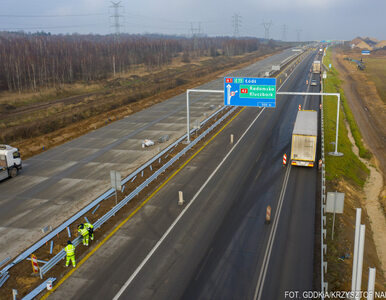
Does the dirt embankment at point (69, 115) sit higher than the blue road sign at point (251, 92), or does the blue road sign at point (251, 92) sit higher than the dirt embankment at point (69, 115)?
the blue road sign at point (251, 92)

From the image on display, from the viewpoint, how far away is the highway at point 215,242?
47.4 ft

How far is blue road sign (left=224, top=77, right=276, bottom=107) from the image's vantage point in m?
32.4

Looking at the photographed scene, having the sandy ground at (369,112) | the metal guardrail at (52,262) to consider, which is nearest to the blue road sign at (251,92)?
the sandy ground at (369,112)

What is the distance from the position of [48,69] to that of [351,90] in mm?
67559

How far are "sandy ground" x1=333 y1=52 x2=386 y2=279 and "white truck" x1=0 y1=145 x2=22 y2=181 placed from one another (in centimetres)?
2462

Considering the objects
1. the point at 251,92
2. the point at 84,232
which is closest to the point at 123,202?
the point at 84,232

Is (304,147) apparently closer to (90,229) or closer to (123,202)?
(123,202)

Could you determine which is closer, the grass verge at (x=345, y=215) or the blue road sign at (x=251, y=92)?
the grass verge at (x=345, y=215)

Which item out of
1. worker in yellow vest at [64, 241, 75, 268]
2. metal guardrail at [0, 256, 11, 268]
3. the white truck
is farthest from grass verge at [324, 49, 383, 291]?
the white truck

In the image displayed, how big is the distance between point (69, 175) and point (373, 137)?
35.5 meters

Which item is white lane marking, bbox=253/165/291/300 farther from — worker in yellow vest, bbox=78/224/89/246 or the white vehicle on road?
the white vehicle on road

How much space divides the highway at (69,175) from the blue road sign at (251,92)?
7.55 m

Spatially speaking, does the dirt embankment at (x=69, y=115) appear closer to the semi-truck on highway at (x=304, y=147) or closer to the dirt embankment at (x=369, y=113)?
the semi-truck on highway at (x=304, y=147)

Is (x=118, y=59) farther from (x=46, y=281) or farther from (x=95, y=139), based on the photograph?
(x=46, y=281)
